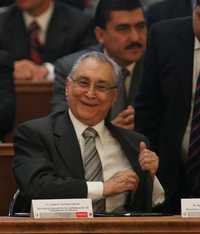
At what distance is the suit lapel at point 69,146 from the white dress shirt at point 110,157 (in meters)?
0.04

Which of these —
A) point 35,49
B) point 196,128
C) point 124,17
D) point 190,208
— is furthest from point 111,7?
point 190,208

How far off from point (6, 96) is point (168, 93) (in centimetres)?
96

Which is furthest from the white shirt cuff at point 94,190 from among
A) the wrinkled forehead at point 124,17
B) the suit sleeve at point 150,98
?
the wrinkled forehead at point 124,17

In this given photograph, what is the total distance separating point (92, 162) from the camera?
376cm

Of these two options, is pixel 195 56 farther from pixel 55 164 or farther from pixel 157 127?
pixel 55 164

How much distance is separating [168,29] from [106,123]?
56 centimetres

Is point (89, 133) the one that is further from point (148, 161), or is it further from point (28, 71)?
point (28, 71)

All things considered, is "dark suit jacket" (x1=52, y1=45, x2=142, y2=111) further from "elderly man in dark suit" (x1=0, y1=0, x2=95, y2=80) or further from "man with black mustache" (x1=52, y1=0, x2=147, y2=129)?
"elderly man in dark suit" (x1=0, y1=0, x2=95, y2=80)

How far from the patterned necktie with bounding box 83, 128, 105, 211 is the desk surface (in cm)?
60

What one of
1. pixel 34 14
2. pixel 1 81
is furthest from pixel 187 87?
pixel 34 14

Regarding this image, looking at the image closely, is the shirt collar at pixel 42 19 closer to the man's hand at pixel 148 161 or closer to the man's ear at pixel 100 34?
the man's ear at pixel 100 34

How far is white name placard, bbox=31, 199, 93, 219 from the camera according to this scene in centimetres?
314

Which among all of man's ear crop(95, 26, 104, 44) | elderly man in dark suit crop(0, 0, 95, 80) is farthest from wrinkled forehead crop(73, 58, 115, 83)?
elderly man in dark suit crop(0, 0, 95, 80)

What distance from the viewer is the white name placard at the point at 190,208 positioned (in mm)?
3207
